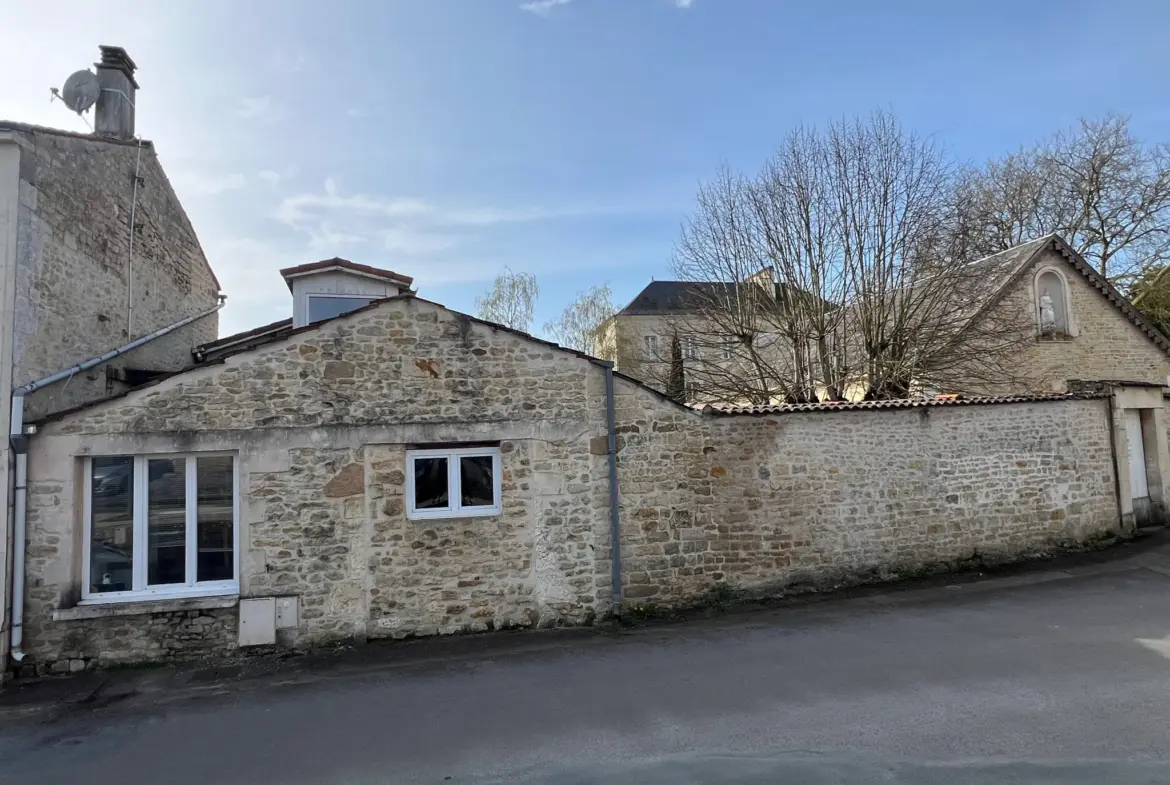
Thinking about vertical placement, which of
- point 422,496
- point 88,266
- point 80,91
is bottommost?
point 422,496

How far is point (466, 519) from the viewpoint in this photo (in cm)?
737

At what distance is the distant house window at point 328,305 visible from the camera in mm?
9656

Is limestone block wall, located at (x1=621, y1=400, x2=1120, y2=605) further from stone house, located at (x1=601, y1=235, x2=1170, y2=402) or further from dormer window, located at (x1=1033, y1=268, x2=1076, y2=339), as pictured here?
dormer window, located at (x1=1033, y1=268, x2=1076, y2=339)

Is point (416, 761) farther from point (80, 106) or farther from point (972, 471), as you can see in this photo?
point (80, 106)

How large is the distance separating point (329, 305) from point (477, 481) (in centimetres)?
429

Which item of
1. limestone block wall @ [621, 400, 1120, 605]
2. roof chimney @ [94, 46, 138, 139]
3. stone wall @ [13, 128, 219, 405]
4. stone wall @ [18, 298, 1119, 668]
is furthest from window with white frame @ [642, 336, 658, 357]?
roof chimney @ [94, 46, 138, 139]

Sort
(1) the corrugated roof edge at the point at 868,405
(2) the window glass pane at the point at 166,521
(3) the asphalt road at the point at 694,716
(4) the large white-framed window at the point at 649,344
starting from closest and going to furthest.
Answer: (3) the asphalt road at the point at 694,716, (2) the window glass pane at the point at 166,521, (1) the corrugated roof edge at the point at 868,405, (4) the large white-framed window at the point at 649,344

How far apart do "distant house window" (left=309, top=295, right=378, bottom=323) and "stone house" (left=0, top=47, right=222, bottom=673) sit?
2.25 metres

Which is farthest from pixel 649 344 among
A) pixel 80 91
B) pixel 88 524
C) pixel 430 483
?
pixel 88 524

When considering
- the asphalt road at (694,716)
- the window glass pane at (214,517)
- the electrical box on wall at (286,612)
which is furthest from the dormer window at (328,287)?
the asphalt road at (694,716)

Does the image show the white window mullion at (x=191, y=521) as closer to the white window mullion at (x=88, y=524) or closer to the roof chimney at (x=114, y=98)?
the white window mullion at (x=88, y=524)

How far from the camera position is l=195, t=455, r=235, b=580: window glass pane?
22.6 ft

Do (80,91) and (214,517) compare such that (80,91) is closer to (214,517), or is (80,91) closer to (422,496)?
(214,517)

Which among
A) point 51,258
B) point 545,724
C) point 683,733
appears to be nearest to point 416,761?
point 545,724
